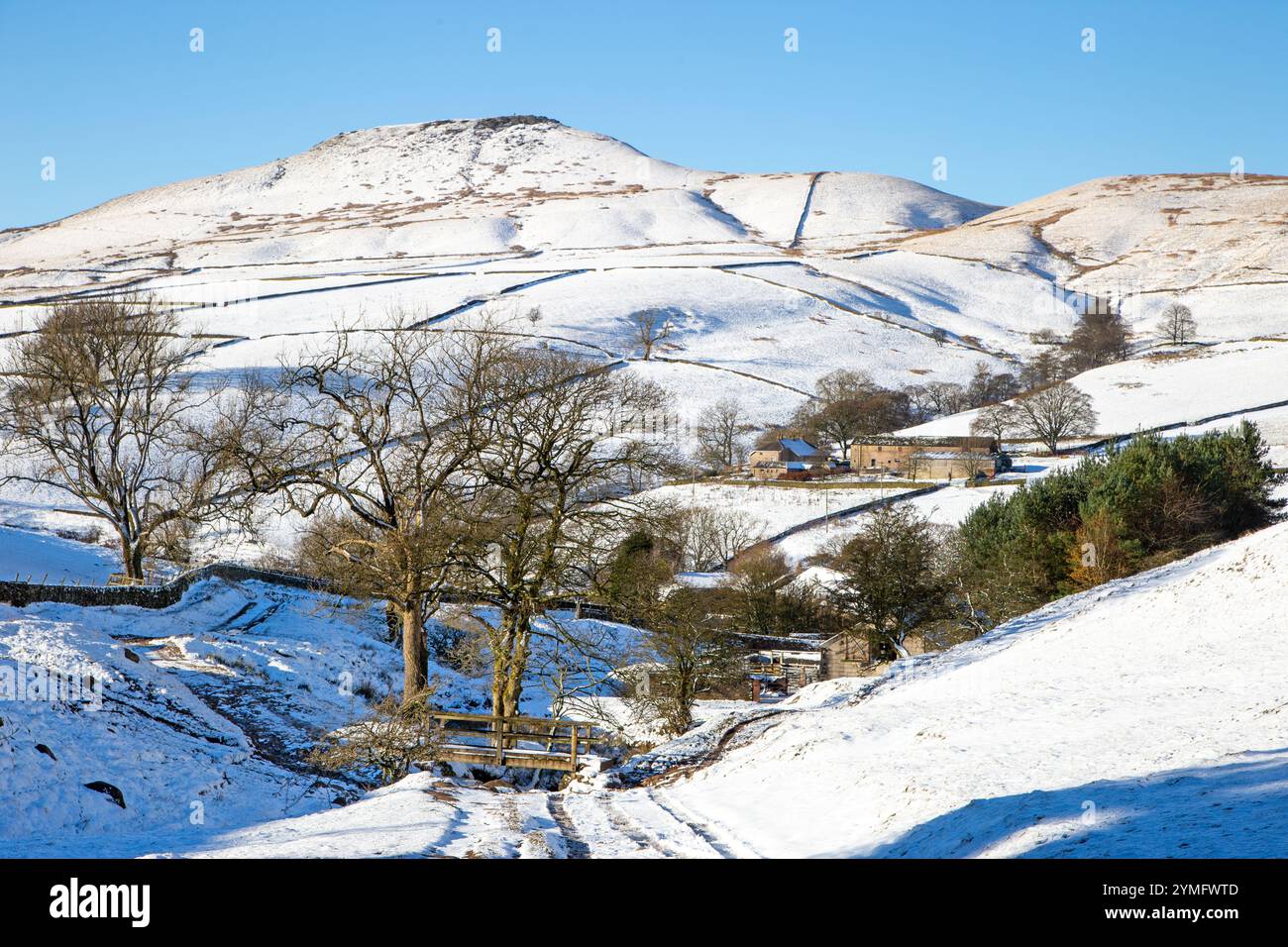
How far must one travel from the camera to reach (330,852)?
1144cm

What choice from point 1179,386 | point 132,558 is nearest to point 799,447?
point 1179,386

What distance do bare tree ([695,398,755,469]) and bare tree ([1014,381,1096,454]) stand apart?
24.4 metres

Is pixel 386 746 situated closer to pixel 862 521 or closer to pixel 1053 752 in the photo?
pixel 1053 752

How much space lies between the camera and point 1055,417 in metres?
94.7

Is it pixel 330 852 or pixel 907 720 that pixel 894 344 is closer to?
pixel 907 720

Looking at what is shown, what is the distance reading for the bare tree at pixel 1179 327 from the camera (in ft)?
446

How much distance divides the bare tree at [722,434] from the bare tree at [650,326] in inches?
664

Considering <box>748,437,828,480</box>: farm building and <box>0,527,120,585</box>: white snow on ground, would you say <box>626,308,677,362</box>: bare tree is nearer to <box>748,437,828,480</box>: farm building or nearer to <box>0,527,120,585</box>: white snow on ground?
<box>748,437,828,480</box>: farm building

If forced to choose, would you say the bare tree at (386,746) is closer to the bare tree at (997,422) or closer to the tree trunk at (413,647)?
the tree trunk at (413,647)

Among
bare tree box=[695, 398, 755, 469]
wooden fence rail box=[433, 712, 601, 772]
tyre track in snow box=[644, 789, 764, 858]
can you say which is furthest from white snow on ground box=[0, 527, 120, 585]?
bare tree box=[695, 398, 755, 469]

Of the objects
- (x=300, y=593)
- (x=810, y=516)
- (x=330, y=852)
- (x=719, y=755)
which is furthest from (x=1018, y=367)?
(x=330, y=852)

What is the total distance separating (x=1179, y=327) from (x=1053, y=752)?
457ft
